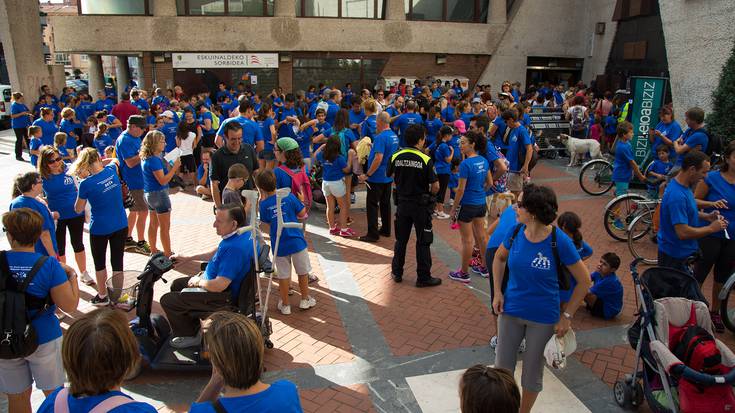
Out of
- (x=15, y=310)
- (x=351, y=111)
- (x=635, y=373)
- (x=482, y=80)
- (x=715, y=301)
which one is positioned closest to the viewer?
(x=15, y=310)

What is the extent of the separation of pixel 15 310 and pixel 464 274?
4.86 metres

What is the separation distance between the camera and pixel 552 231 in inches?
142

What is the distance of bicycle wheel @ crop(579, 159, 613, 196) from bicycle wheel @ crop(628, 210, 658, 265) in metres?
2.88

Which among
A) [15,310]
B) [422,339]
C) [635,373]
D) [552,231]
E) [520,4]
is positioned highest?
[520,4]

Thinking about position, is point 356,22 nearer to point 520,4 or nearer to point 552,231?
point 520,4

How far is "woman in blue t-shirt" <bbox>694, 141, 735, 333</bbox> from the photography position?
204 inches

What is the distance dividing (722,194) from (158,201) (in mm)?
6476

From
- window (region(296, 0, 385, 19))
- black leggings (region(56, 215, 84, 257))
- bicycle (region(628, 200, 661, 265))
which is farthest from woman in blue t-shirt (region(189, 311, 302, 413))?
window (region(296, 0, 385, 19))

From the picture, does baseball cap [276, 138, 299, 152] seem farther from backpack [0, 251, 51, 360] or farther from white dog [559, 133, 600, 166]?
white dog [559, 133, 600, 166]

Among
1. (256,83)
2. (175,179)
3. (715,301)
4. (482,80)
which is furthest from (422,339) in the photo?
(482,80)

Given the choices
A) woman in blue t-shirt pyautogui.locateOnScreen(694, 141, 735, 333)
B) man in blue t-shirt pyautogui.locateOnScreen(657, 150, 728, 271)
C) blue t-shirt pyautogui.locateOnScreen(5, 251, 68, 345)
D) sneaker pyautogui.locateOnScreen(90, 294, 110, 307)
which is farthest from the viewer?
sneaker pyautogui.locateOnScreen(90, 294, 110, 307)

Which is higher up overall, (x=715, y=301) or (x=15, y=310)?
(x=15, y=310)

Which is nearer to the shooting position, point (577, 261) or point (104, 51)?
point (577, 261)

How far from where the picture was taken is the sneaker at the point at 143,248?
7766 mm
